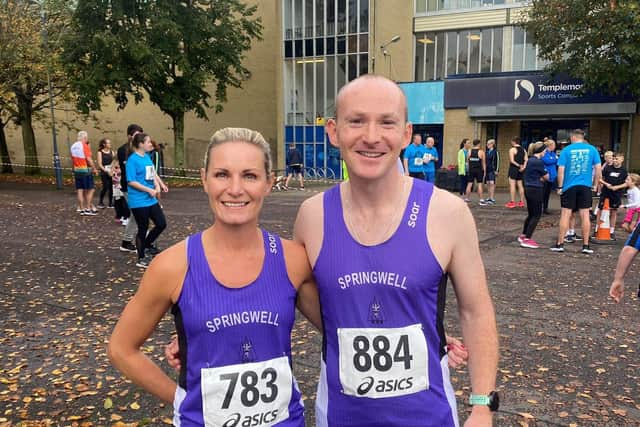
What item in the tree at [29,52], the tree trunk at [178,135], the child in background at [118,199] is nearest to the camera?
the child in background at [118,199]

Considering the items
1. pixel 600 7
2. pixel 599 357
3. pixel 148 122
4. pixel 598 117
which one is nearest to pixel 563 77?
pixel 598 117

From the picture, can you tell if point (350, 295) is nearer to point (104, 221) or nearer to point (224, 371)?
point (224, 371)

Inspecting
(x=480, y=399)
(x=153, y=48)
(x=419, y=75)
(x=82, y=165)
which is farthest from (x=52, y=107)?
(x=480, y=399)

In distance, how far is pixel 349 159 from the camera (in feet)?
6.01

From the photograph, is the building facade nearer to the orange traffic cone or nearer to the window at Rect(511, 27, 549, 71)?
the window at Rect(511, 27, 549, 71)

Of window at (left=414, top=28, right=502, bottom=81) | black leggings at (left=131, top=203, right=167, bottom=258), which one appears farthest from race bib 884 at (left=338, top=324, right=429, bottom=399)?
window at (left=414, top=28, right=502, bottom=81)

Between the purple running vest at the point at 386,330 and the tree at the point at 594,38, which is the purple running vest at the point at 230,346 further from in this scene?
the tree at the point at 594,38

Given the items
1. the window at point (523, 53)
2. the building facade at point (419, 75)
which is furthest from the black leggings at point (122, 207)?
the window at point (523, 53)

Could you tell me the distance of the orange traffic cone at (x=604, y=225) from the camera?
32.7 ft

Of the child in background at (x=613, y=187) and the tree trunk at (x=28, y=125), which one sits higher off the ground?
the tree trunk at (x=28, y=125)

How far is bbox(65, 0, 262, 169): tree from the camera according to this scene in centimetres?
2130

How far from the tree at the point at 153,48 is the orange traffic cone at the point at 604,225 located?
16.9 meters

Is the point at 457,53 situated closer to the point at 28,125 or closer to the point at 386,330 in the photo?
the point at 28,125

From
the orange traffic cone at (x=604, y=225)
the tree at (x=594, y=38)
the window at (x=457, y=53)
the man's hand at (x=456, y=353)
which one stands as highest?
the window at (x=457, y=53)
